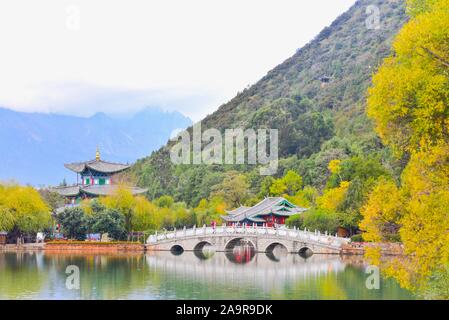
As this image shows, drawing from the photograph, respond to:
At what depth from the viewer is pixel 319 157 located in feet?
166

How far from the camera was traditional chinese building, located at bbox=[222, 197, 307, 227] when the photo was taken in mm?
42000

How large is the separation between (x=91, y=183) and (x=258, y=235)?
18055 mm

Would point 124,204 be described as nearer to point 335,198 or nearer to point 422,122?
point 335,198

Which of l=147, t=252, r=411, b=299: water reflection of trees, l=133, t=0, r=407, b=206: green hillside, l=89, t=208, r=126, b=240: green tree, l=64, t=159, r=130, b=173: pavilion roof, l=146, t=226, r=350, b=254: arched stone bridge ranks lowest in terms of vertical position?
l=147, t=252, r=411, b=299: water reflection of trees

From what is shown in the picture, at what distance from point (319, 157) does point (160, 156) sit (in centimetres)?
2852

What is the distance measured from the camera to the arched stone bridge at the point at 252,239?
3222cm

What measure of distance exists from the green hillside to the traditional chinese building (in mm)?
5711

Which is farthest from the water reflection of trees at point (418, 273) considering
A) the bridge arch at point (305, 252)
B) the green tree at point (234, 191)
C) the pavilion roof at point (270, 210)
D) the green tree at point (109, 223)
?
the green tree at point (234, 191)

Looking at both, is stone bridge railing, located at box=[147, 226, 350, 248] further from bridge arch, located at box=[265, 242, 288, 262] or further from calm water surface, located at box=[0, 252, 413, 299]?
calm water surface, located at box=[0, 252, 413, 299]

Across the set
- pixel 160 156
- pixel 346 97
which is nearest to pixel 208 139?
pixel 160 156

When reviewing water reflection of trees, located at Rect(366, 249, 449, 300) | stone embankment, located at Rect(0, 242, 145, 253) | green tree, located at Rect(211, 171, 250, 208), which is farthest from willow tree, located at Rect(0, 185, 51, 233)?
water reflection of trees, located at Rect(366, 249, 449, 300)

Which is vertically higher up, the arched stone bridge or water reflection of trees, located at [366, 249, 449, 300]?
the arched stone bridge

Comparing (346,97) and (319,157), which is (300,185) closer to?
(319,157)

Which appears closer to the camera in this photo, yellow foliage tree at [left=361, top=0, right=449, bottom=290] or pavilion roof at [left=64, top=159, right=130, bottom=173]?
yellow foliage tree at [left=361, top=0, right=449, bottom=290]
